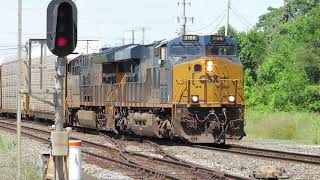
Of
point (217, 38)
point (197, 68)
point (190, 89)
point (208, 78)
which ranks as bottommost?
point (190, 89)

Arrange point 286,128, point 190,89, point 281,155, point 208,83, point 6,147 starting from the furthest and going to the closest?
1. point 286,128
2. point 208,83
3. point 190,89
4. point 6,147
5. point 281,155

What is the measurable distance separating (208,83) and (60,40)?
36.9 ft

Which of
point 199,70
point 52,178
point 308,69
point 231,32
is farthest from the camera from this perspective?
point 231,32

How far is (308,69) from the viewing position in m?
42.8

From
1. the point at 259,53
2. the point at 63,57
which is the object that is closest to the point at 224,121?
the point at 63,57

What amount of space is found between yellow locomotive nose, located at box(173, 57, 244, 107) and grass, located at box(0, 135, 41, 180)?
5.23m

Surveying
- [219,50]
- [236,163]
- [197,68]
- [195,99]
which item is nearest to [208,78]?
[197,68]

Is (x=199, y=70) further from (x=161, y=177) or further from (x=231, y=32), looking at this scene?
(x=231, y=32)

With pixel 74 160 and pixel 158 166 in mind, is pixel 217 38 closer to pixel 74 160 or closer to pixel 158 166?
pixel 158 166

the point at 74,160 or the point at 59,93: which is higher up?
the point at 59,93

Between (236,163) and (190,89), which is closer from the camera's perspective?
(236,163)

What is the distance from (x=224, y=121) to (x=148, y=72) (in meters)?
3.13

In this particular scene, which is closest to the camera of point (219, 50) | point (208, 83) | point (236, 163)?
point (236, 163)

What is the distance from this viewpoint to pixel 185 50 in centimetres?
1903
